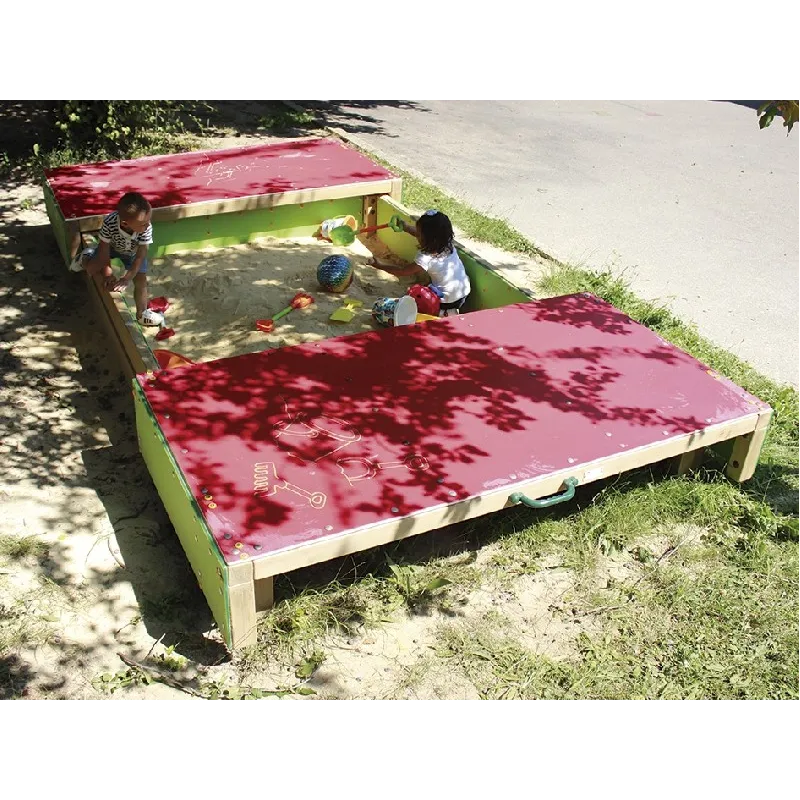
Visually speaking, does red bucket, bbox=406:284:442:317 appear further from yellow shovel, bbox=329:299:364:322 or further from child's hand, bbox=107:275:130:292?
child's hand, bbox=107:275:130:292

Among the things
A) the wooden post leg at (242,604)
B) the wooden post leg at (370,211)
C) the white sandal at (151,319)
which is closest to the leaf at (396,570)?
the wooden post leg at (242,604)

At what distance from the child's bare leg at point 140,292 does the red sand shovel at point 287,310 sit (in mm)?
716

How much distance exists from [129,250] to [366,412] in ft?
7.74

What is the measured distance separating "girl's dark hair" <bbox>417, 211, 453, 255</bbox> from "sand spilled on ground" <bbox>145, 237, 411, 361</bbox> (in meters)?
0.64

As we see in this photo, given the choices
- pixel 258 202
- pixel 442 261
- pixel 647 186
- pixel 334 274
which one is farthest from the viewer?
pixel 647 186

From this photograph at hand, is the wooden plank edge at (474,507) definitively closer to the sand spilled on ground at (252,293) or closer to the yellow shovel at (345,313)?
the sand spilled on ground at (252,293)

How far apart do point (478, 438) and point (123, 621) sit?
1.70 m

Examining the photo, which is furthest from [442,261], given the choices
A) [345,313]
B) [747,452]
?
[747,452]

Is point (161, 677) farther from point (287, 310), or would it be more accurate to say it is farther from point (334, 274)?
point (334, 274)

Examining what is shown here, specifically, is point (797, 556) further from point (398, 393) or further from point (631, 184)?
point (631, 184)

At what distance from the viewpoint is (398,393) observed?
414 cm

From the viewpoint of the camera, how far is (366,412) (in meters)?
3.97

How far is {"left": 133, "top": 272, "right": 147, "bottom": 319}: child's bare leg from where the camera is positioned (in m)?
5.31

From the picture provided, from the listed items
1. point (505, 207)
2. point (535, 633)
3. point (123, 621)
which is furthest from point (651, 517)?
point (505, 207)
